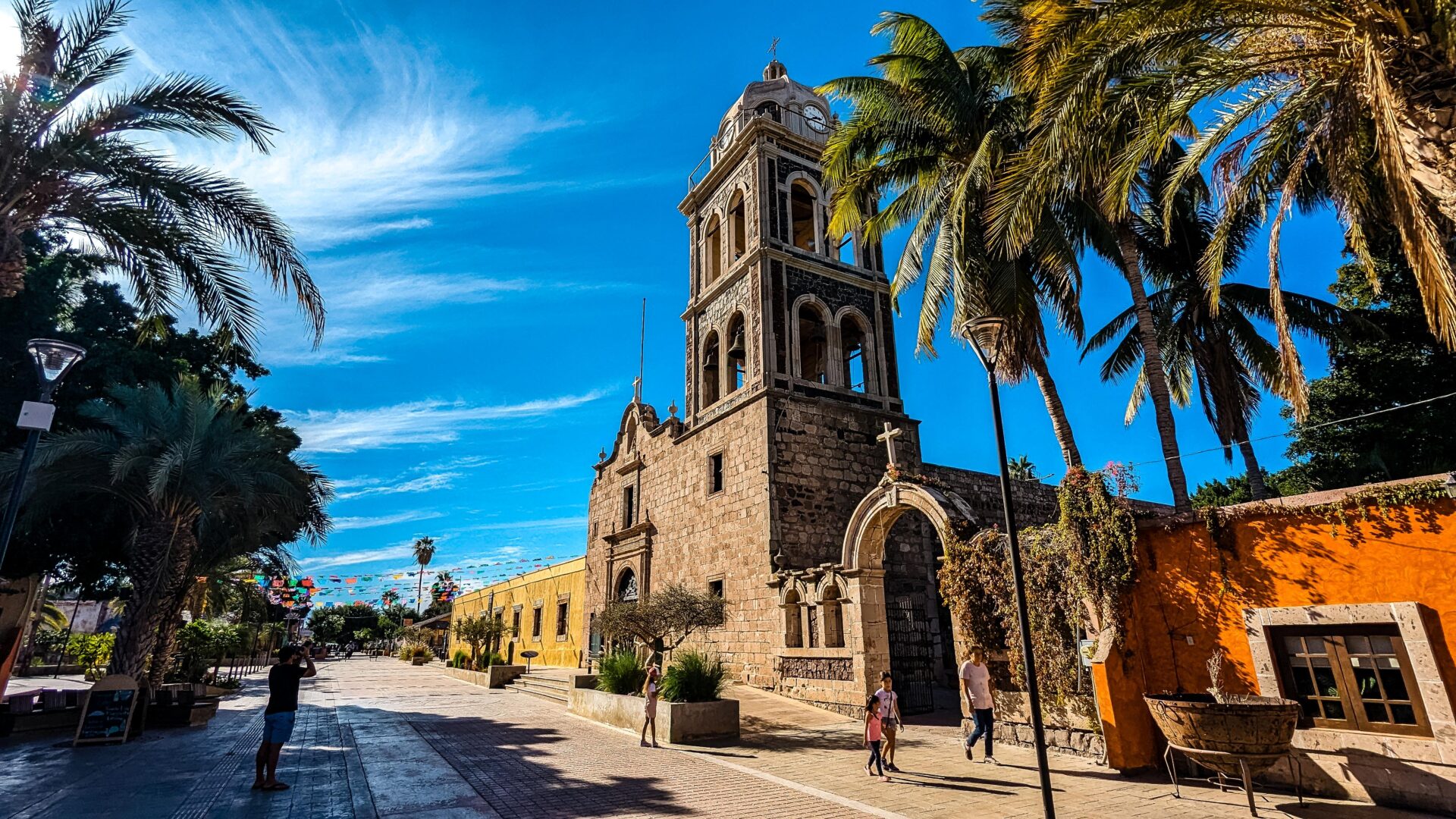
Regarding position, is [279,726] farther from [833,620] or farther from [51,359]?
[833,620]

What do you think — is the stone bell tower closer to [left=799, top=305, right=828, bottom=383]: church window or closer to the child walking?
[left=799, top=305, right=828, bottom=383]: church window

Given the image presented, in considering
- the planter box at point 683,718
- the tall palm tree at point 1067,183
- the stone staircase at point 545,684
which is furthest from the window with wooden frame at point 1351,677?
the stone staircase at point 545,684

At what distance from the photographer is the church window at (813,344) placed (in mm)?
20469

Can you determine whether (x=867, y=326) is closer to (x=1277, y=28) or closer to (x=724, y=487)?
(x=724, y=487)

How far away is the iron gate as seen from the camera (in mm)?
14298

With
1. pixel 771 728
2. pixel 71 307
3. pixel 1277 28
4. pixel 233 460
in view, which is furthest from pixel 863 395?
pixel 71 307

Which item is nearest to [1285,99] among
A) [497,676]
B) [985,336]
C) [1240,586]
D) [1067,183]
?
[1067,183]

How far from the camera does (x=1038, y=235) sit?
1223 centimetres

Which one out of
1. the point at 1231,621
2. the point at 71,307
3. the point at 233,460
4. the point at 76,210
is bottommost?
the point at 1231,621

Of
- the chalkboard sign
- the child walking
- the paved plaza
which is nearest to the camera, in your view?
the paved plaza

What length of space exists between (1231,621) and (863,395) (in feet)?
40.8

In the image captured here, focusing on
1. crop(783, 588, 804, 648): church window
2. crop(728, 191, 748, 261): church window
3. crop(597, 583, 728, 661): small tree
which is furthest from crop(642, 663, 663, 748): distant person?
crop(728, 191, 748, 261): church window

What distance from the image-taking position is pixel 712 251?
77.9 ft

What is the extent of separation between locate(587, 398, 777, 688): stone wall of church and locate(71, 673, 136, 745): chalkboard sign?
38.5 ft
